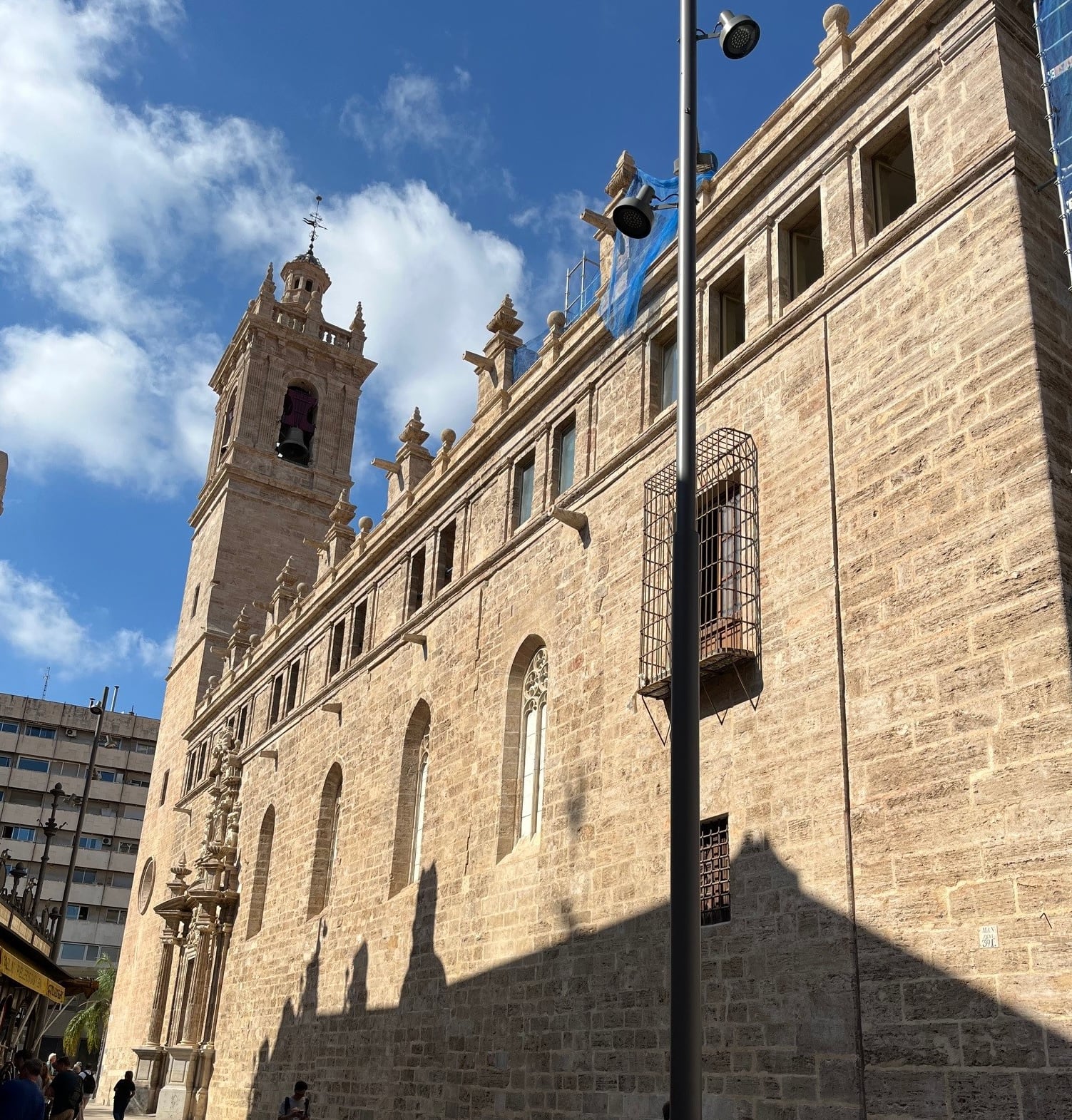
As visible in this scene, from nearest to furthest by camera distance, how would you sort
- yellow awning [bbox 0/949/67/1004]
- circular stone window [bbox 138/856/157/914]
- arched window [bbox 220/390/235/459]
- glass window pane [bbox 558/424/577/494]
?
yellow awning [bbox 0/949/67/1004]
glass window pane [bbox 558/424/577/494]
circular stone window [bbox 138/856/157/914]
arched window [bbox 220/390/235/459]

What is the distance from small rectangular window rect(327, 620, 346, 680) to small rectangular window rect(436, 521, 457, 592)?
4850 mm

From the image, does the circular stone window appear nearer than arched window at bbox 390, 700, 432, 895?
No

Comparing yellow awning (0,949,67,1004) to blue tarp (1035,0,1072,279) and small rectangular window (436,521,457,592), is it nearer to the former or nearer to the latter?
small rectangular window (436,521,457,592)

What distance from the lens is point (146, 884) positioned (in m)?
37.8

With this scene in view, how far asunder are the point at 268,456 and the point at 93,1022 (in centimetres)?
2534

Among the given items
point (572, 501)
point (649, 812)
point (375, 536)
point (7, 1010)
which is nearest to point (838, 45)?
point (572, 501)

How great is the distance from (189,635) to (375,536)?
18416 millimetres

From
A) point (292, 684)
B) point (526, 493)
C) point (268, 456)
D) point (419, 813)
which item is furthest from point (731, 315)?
point (268, 456)

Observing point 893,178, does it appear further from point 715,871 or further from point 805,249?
point 715,871

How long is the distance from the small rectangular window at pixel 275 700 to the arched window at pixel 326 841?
5.16m

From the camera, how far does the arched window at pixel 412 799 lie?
Answer: 738 inches

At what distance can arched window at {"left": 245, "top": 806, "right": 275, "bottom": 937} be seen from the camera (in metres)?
25.8

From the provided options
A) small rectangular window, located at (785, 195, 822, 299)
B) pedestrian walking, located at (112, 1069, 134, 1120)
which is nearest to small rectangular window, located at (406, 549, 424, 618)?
small rectangular window, located at (785, 195, 822, 299)

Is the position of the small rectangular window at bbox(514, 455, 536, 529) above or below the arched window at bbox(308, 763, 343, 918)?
above
